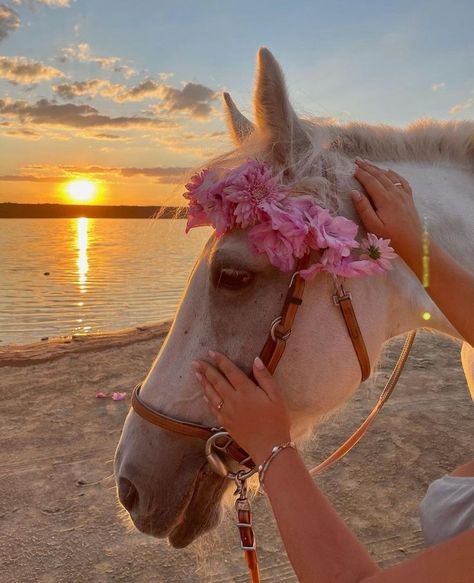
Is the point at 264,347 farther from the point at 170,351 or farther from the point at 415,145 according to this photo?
the point at 415,145

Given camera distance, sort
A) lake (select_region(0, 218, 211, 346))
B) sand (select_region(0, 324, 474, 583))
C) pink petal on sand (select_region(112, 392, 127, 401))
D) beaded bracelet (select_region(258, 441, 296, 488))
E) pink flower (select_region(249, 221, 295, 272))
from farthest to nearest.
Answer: lake (select_region(0, 218, 211, 346))
pink petal on sand (select_region(112, 392, 127, 401))
sand (select_region(0, 324, 474, 583))
pink flower (select_region(249, 221, 295, 272))
beaded bracelet (select_region(258, 441, 296, 488))

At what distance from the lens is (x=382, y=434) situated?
5.55 m

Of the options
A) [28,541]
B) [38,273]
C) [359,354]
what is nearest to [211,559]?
[28,541]

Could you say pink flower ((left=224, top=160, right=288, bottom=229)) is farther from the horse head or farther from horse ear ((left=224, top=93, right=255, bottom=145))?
horse ear ((left=224, top=93, right=255, bottom=145))

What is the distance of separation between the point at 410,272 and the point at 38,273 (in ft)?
90.6

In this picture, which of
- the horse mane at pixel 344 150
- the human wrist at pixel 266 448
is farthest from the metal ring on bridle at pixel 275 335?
the horse mane at pixel 344 150

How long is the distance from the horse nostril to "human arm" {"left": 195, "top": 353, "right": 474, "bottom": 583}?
444mm

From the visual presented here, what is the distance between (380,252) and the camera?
1.80m

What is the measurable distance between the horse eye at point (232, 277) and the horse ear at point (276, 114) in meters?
0.46

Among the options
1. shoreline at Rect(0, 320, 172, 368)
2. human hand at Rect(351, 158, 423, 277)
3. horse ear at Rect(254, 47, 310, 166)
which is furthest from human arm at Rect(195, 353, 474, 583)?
shoreline at Rect(0, 320, 172, 368)

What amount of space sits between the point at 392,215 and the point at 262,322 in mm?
605

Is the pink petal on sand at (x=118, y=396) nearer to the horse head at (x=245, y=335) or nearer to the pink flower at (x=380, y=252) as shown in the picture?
the horse head at (x=245, y=335)

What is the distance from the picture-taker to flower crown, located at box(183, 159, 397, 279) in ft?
5.64

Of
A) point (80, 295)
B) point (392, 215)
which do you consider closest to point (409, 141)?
point (392, 215)
